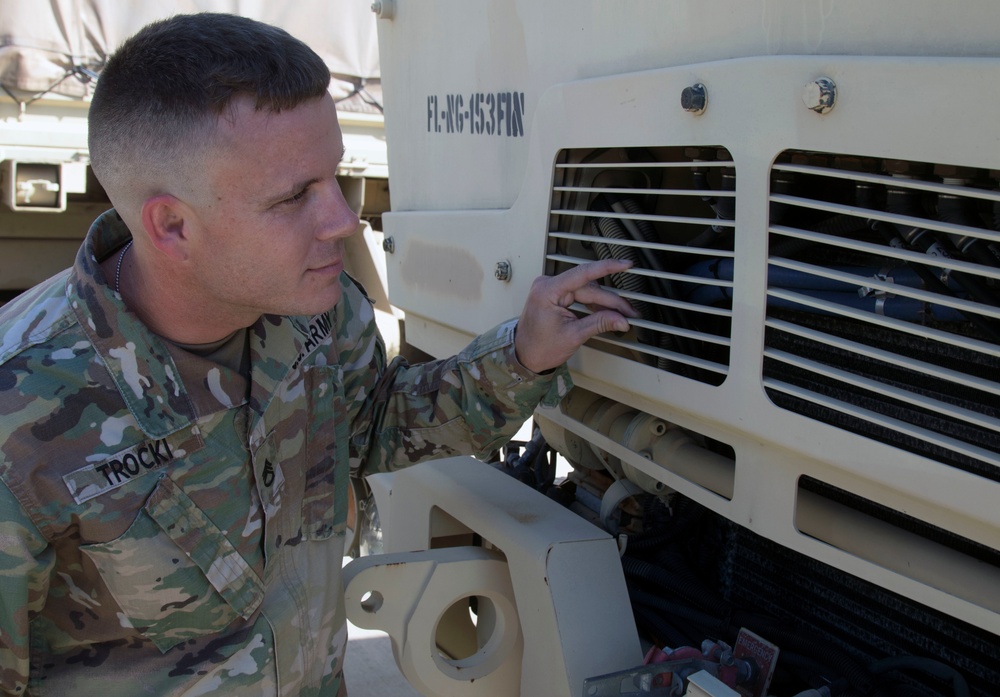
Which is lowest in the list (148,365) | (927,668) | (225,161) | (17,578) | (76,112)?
(927,668)

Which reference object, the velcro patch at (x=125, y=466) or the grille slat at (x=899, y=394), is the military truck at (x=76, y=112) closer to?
the velcro patch at (x=125, y=466)

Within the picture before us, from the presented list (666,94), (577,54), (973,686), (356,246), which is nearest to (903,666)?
(973,686)

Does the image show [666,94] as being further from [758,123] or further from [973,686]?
[973,686]

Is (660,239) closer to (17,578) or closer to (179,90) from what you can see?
(179,90)

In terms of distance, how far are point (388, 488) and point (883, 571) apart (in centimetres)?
119

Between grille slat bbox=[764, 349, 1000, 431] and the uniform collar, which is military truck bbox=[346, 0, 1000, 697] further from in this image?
the uniform collar

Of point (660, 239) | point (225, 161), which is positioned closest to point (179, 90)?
point (225, 161)

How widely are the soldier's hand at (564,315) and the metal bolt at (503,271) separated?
0.66 feet

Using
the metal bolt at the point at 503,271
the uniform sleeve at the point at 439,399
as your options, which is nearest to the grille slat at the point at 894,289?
the uniform sleeve at the point at 439,399

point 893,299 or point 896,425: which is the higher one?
point 893,299

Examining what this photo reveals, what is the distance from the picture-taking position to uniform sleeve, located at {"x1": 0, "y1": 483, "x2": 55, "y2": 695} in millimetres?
1312

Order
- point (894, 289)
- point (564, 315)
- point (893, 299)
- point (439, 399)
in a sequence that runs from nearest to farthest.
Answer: point (894, 289) → point (893, 299) → point (564, 315) → point (439, 399)

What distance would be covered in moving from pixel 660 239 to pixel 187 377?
747mm

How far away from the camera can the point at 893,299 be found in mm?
1262
